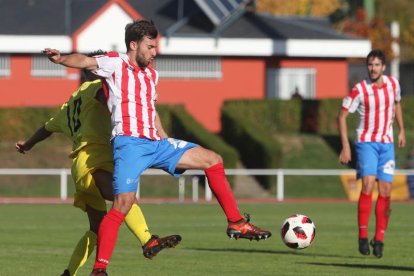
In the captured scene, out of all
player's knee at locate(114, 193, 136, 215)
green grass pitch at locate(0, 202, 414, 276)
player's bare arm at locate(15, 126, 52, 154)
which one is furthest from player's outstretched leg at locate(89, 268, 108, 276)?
green grass pitch at locate(0, 202, 414, 276)

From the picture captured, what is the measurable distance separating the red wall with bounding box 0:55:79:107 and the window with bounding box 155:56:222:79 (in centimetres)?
319

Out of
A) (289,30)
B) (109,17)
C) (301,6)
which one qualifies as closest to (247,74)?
(289,30)

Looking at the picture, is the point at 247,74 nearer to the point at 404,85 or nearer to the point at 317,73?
the point at 317,73

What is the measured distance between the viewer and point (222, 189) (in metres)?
11.7

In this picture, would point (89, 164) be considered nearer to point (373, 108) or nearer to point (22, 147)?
point (22, 147)

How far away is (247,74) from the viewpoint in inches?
1875

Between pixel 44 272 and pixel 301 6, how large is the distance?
58.9 meters

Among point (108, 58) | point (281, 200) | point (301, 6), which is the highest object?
point (301, 6)

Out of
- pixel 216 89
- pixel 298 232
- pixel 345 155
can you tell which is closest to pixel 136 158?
pixel 298 232

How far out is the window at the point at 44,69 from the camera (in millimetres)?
45219

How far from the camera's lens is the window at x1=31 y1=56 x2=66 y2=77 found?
4522 cm

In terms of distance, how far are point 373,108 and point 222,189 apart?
5298 mm

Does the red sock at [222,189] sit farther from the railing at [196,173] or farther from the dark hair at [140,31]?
the railing at [196,173]

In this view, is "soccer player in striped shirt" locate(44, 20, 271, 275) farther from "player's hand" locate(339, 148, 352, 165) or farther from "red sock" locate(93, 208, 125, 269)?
"player's hand" locate(339, 148, 352, 165)
